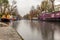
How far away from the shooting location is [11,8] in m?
110

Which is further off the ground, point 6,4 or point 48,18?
point 6,4

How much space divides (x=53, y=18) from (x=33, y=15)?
288 ft

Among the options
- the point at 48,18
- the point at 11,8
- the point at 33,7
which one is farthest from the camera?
the point at 33,7

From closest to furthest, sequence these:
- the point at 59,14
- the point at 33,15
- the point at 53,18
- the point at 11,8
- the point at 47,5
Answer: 1. the point at 59,14
2. the point at 53,18
3. the point at 11,8
4. the point at 47,5
5. the point at 33,15

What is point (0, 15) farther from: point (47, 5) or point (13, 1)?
point (47, 5)

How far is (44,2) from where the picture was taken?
413 ft

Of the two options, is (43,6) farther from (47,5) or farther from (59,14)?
(59,14)

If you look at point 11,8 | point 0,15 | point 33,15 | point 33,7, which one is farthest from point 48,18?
point 33,7

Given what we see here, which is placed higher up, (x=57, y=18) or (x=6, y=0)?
(x=6, y=0)

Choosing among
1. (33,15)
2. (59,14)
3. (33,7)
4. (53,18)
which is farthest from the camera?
(33,7)

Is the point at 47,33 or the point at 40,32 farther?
the point at 40,32

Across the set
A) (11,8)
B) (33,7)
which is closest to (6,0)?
(11,8)

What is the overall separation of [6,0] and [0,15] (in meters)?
7.55

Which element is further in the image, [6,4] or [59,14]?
[6,4]
